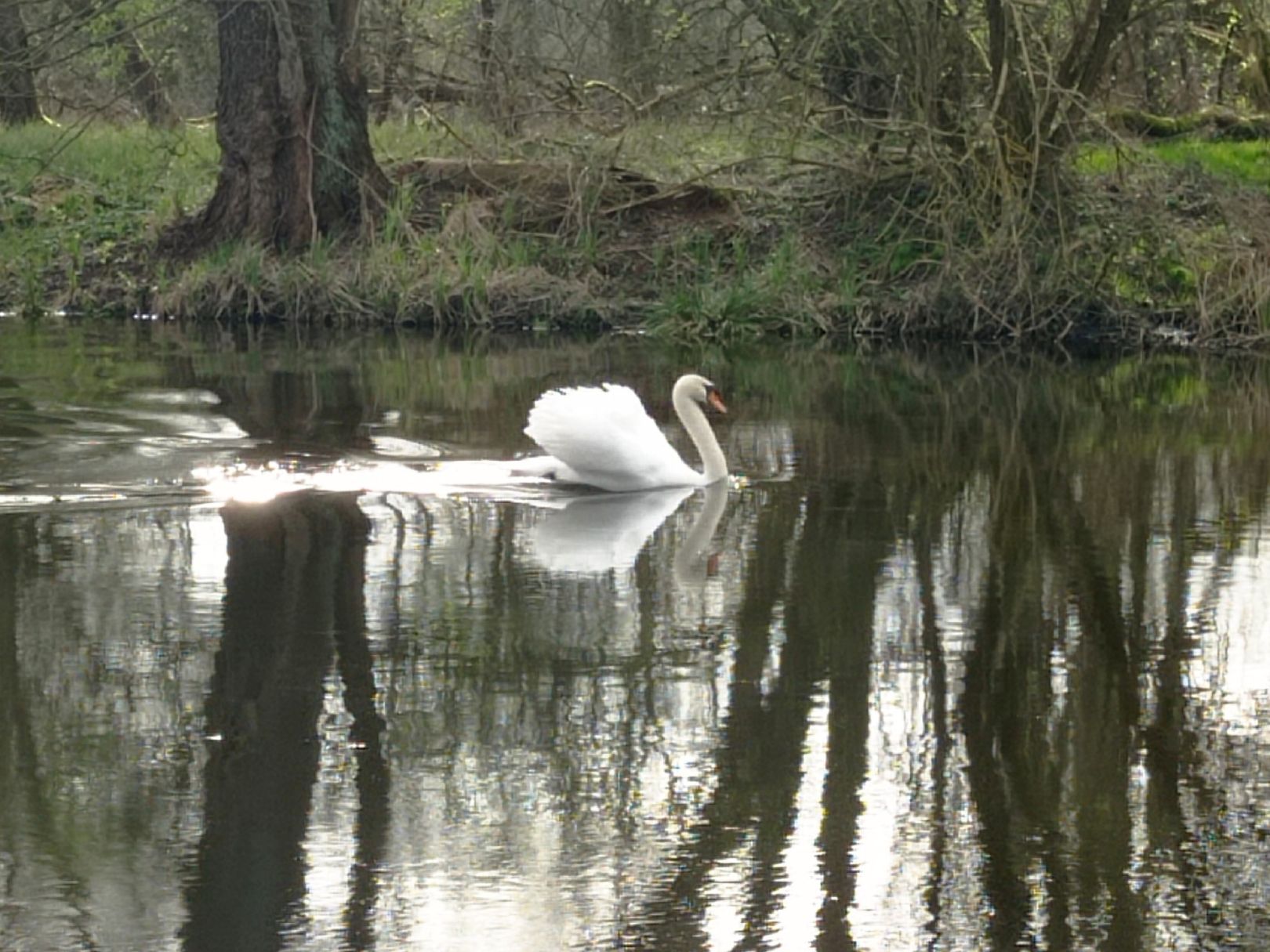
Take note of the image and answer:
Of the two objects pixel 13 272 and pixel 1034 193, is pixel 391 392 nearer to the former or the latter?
pixel 1034 193

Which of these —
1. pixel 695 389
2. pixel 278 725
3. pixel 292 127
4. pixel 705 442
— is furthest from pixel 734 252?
pixel 278 725

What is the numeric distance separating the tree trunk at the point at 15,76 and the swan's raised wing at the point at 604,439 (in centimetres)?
937

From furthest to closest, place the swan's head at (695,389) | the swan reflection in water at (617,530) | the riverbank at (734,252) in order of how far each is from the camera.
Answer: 1. the riverbank at (734,252)
2. the swan's head at (695,389)
3. the swan reflection in water at (617,530)

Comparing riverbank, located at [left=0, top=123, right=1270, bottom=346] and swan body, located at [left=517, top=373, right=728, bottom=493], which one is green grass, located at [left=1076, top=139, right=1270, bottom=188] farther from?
swan body, located at [left=517, top=373, right=728, bottom=493]

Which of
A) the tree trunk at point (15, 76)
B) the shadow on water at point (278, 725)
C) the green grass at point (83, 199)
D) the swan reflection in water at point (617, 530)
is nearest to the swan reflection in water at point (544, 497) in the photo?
the swan reflection in water at point (617, 530)

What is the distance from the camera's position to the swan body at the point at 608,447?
1158 centimetres

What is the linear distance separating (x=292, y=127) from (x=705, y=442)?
1164 cm

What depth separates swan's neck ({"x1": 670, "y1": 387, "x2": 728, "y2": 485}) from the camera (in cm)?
1215

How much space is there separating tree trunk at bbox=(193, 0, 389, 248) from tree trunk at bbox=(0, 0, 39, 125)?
207 centimetres

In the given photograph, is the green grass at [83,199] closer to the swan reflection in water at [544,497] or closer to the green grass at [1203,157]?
the green grass at [1203,157]

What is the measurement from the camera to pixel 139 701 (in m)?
7.43

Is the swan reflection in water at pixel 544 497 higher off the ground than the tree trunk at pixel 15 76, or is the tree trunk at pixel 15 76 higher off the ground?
the tree trunk at pixel 15 76

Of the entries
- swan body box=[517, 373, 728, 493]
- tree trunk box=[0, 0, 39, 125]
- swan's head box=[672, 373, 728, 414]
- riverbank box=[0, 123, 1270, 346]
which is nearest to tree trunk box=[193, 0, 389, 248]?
riverbank box=[0, 123, 1270, 346]

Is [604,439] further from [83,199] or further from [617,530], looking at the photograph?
[83,199]
